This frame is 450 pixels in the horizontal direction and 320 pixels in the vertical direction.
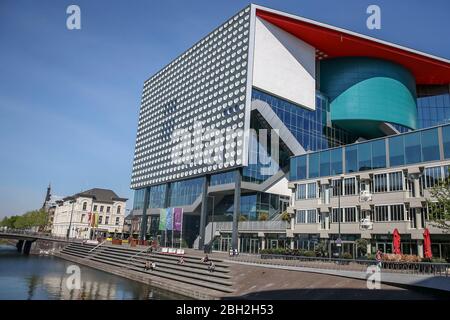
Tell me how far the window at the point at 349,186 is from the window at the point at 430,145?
955cm

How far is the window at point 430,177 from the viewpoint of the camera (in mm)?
43500

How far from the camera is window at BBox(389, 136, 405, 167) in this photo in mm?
47812

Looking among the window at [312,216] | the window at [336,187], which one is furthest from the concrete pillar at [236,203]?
the window at [336,187]

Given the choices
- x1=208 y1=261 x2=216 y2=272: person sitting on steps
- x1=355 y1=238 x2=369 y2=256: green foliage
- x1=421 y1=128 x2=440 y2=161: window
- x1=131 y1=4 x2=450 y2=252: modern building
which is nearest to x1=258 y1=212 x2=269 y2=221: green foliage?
x1=131 y1=4 x2=450 y2=252: modern building

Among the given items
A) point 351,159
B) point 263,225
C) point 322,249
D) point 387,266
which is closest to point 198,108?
A: point 263,225

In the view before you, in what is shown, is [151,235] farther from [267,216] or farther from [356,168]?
[356,168]

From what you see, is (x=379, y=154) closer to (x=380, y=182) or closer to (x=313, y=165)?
(x=380, y=182)

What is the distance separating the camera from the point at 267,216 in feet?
210

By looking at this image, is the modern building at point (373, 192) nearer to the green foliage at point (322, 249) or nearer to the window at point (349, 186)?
the window at point (349, 186)

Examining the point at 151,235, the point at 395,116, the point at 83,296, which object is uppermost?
the point at 395,116

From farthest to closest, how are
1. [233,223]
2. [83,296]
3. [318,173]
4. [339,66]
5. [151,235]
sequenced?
1. [151,235]
2. [339,66]
3. [233,223]
4. [318,173]
5. [83,296]

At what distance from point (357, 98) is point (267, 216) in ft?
106

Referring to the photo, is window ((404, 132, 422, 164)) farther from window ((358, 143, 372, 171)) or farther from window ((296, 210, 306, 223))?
window ((296, 210, 306, 223))

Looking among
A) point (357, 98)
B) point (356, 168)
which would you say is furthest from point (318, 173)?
point (357, 98)
